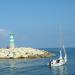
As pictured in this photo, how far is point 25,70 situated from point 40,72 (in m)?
3.98

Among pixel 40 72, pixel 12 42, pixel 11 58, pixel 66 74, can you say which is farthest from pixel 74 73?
pixel 12 42

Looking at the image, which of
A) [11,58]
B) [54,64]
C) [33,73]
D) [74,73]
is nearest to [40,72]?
[33,73]

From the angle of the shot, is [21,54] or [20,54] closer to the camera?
[20,54]

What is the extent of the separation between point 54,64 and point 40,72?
38.6ft

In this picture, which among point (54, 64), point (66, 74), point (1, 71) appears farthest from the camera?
point (54, 64)

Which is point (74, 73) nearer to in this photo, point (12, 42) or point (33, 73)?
point (33, 73)

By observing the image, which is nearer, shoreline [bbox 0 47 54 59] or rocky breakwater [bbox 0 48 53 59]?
shoreline [bbox 0 47 54 59]

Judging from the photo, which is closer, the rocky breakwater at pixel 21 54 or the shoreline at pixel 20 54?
the shoreline at pixel 20 54

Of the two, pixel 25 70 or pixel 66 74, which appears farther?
pixel 25 70

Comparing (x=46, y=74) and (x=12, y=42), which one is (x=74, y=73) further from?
(x=12, y=42)

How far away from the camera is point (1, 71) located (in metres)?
68.2

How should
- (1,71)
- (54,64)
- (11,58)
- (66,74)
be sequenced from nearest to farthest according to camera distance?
1. (66,74)
2. (1,71)
3. (54,64)
4. (11,58)

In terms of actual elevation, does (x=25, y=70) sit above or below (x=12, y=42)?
below

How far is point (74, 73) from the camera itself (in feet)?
213
